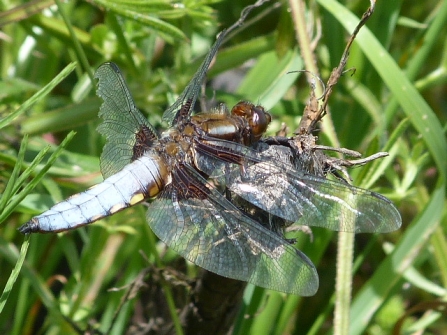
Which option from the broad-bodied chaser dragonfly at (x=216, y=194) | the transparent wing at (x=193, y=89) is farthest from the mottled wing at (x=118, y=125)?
the transparent wing at (x=193, y=89)

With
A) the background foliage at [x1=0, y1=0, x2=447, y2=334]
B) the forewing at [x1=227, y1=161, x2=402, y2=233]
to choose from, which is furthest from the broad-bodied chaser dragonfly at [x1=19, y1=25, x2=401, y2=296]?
the background foliage at [x1=0, y1=0, x2=447, y2=334]

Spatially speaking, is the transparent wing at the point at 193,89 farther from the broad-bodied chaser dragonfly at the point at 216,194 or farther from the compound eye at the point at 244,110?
the compound eye at the point at 244,110

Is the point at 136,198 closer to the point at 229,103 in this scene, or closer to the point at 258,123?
the point at 258,123

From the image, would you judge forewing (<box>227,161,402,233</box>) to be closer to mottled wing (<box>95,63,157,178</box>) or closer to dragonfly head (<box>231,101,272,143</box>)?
dragonfly head (<box>231,101,272,143</box>)

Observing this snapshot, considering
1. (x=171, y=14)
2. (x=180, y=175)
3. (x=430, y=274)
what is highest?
(x=171, y=14)

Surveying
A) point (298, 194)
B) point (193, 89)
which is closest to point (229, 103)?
point (193, 89)

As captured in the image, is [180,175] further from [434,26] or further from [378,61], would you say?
[434,26]

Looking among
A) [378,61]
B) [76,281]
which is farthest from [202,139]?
[76,281]
